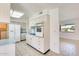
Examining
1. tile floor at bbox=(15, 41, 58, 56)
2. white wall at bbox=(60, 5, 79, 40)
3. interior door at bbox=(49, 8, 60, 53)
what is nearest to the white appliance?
tile floor at bbox=(15, 41, 58, 56)

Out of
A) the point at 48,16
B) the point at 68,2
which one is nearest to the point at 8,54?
the point at 48,16

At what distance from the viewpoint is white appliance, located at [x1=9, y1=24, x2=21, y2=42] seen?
5.06 ft

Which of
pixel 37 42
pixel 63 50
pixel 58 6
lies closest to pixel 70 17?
pixel 58 6

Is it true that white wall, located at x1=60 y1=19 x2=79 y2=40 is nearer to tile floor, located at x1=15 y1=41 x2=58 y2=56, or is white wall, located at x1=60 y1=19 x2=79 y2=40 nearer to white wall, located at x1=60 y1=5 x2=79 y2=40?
white wall, located at x1=60 y1=5 x2=79 y2=40

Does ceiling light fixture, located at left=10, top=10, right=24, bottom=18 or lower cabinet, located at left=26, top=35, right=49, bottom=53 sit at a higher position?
ceiling light fixture, located at left=10, top=10, right=24, bottom=18

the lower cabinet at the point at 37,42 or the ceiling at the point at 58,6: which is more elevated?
the ceiling at the point at 58,6

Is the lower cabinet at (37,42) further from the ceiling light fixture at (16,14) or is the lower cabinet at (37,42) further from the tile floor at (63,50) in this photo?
the ceiling light fixture at (16,14)

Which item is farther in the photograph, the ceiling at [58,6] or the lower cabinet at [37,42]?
the lower cabinet at [37,42]

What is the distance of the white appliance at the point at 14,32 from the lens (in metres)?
1.54

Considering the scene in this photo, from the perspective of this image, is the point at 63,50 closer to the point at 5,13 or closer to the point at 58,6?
the point at 58,6

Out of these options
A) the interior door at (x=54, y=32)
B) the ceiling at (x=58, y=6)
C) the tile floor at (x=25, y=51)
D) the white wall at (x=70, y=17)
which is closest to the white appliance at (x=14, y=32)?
the tile floor at (x=25, y=51)

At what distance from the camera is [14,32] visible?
62.2 inches

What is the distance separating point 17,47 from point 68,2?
1.10 metres

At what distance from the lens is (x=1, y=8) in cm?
151
